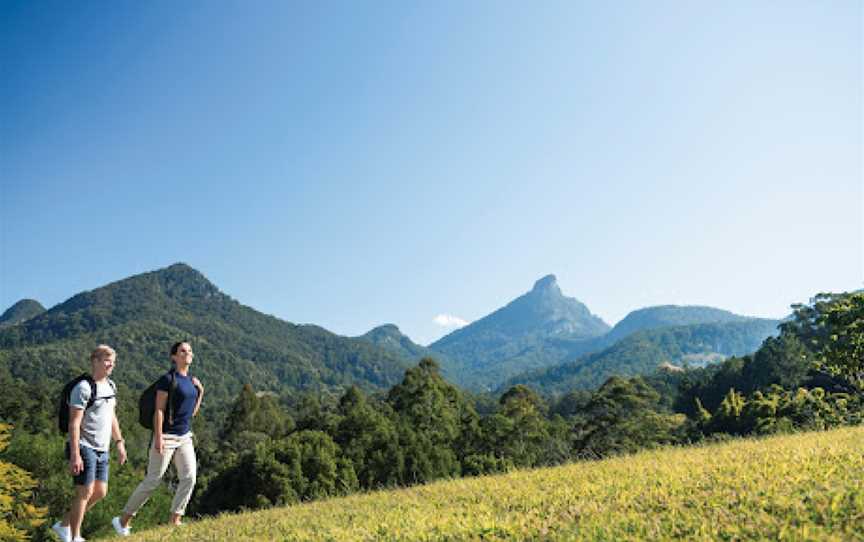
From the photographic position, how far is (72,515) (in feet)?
24.5

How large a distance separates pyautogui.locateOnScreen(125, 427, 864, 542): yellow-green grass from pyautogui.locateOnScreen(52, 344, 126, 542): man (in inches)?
35.5

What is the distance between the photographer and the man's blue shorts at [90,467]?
7383mm

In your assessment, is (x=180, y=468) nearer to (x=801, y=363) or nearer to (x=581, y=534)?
(x=581, y=534)

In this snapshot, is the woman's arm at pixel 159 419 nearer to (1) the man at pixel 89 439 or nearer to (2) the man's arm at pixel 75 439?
(1) the man at pixel 89 439

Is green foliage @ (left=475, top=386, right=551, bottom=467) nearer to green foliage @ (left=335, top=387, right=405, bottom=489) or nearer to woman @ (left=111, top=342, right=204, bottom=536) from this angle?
green foliage @ (left=335, top=387, right=405, bottom=489)

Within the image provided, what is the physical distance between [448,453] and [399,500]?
3219 cm

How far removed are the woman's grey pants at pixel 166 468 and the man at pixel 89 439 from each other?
0.53m

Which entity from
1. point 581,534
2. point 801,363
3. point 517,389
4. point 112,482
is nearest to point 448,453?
point 112,482

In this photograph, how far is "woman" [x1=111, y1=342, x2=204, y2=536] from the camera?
797cm

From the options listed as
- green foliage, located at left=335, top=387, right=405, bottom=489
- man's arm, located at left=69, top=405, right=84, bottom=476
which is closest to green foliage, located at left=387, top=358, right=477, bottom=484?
green foliage, located at left=335, top=387, right=405, bottom=489

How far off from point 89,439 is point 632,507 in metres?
6.84

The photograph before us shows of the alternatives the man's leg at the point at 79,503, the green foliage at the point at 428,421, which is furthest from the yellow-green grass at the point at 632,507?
the green foliage at the point at 428,421

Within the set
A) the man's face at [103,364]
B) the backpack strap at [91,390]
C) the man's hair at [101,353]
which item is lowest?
the backpack strap at [91,390]

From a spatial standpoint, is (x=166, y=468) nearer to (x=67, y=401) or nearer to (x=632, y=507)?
(x=67, y=401)
